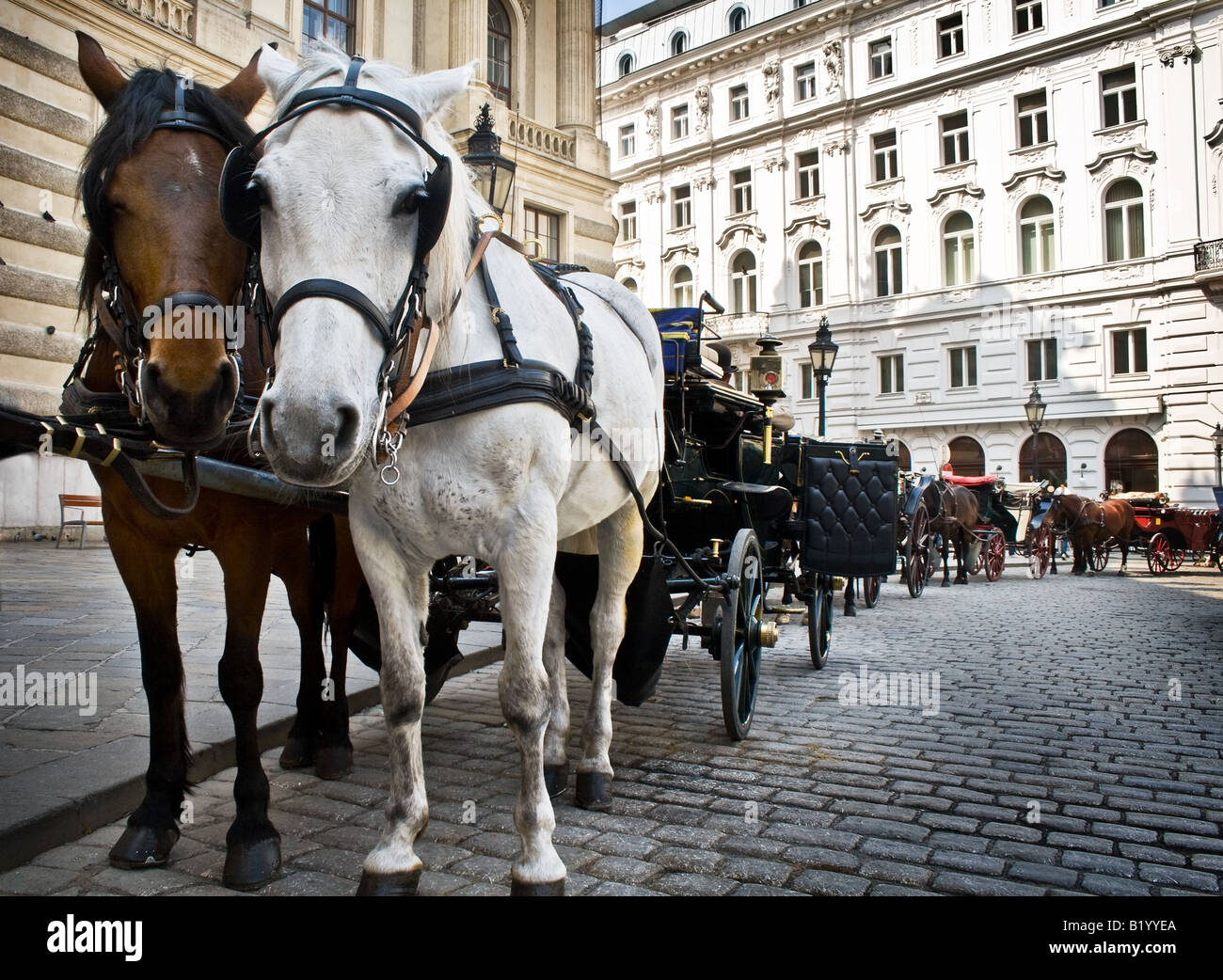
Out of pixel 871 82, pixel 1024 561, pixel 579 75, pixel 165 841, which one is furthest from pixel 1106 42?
pixel 165 841

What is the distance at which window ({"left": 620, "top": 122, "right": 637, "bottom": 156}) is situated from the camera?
141ft

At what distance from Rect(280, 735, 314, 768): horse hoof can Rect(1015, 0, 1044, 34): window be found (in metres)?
37.0

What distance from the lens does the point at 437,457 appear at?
2471 mm

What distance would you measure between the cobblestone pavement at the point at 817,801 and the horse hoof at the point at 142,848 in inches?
1.4

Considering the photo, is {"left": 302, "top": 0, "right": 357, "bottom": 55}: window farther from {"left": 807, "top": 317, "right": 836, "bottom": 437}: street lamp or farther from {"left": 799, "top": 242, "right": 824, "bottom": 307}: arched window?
{"left": 799, "top": 242, "right": 824, "bottom": 307}: arched window

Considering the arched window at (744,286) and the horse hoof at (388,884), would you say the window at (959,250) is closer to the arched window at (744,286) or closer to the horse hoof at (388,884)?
the arched window at (744,286)

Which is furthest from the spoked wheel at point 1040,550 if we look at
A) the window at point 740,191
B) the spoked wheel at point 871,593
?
the window at point 740,191

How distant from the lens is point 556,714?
3.83 meters

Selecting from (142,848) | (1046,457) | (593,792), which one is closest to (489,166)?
(593,792)

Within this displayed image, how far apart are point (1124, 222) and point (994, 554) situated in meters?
18.1

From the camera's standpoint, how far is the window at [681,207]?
41.3 meters

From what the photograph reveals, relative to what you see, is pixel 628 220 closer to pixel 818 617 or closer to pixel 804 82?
pixel 804 82

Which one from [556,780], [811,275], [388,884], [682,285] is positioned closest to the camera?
[388,884]

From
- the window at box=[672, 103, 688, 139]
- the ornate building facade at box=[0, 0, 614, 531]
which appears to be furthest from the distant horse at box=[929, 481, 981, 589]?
the window at box=[672, 103, 688, 139]
